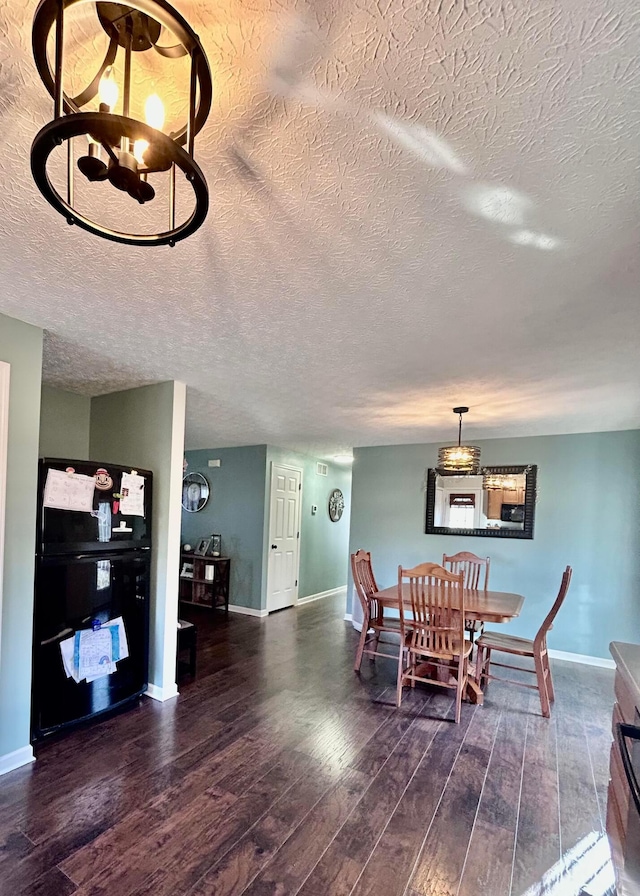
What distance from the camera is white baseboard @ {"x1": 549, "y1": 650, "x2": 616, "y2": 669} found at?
4395 mm

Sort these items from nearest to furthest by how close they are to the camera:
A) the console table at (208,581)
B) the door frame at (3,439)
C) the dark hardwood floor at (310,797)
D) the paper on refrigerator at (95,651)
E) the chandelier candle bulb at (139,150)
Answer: the chandelier candle bulb at (139,150)
the dark hardwood floor at (310,797)
the door frame at (3,439)
the paper on refrigerator at (95,651)
the console table at (208,581)

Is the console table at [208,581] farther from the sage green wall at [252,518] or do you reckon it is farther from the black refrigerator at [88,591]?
the black refrigerator at [88,591]

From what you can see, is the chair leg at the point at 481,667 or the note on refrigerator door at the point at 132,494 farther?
the chair leg at the point at 481,667

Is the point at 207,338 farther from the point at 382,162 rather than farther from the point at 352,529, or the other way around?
the point at 352,529

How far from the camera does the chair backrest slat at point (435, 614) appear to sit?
129 inches

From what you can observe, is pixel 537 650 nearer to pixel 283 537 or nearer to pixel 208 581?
pixel 283 537

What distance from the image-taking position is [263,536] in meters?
6.07

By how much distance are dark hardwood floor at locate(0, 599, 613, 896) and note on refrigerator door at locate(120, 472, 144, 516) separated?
136 centimetres

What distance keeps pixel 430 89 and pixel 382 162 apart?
0.70 ft

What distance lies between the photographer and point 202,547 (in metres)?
6.59

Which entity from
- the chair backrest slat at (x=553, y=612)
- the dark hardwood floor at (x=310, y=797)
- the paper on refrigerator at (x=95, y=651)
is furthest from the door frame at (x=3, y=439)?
the chair backrest slat at (x=553, y=612)

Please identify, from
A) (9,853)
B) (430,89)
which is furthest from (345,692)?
(430,89)

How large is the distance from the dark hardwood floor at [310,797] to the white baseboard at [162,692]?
0.05m

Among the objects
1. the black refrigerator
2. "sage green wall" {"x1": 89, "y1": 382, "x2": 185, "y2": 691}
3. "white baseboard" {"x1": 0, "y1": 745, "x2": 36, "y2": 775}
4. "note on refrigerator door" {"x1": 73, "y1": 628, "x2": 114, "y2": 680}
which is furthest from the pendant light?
"white baseboard" {"x1": 0, "y1": 745, "x2": 36, "y2": 775}
